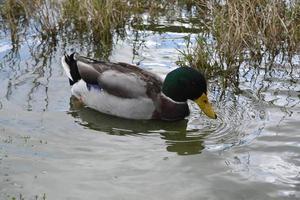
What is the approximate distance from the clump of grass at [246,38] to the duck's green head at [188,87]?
1074 mm

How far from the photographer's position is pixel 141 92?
684 cm

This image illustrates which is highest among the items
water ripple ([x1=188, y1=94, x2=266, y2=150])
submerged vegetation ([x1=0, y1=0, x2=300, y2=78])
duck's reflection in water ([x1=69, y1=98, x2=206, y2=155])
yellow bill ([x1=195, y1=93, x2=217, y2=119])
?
submerged vegetation ([x1=0, y1=0, x2=300, y2=78])

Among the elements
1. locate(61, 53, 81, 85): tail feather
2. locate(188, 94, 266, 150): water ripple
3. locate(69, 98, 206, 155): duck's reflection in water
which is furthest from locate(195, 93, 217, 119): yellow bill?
locate(61, 53, 81, 85): tail feather

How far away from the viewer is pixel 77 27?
30.5 ft

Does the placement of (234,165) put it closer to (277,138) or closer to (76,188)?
(277,138)

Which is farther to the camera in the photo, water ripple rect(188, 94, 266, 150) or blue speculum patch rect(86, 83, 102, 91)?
blue speculum patch rect(86, 83, 102, 91)

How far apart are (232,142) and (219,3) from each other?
4.28 metres

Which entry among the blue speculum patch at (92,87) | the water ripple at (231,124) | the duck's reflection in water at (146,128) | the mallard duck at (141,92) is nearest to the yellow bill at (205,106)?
the mallard duck at (141,92)

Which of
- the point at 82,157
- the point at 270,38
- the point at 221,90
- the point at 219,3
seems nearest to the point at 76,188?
the point at 82,157

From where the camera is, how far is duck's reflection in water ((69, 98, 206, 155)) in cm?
627

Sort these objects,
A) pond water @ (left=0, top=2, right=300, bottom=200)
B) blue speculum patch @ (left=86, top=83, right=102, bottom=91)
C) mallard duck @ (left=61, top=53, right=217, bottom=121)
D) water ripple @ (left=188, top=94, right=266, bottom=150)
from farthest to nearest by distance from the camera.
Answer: blue speculum patch @ (left=86, top=83, right=102, bottom=91), mallard duck @ (left=61, top=53, right=217, bottom=121), water ripple @ (left=188, top=94, right=266, bottom=150), pond water @ (left=0, top=2, right=300, bottom=200)

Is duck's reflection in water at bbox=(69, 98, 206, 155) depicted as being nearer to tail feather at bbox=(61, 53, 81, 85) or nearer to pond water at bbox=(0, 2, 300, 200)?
pond water at bbox=(0, 2, 300, 200)

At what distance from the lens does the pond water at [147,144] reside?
17.2 ft

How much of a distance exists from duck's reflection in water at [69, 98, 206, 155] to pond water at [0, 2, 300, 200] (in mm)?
11
